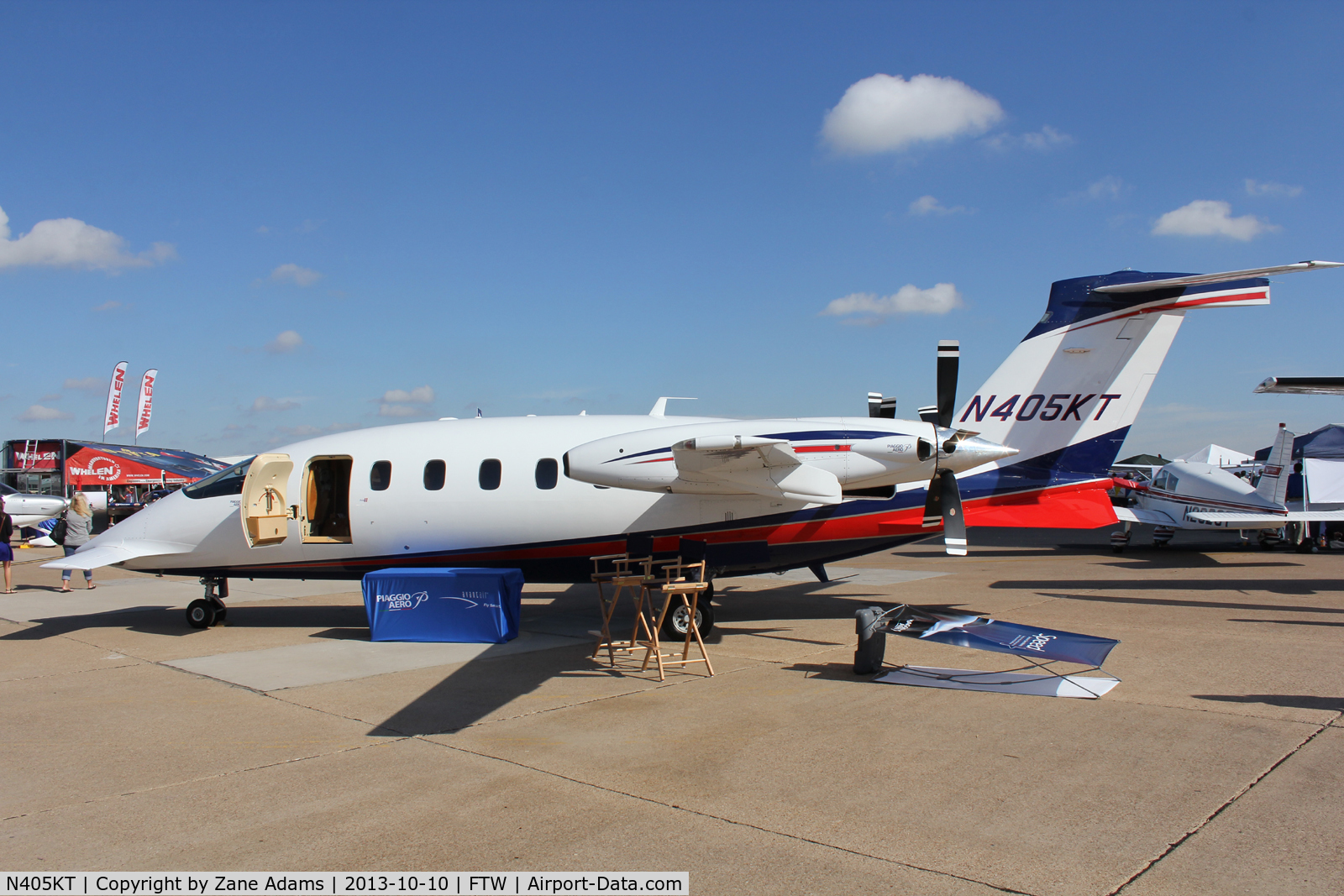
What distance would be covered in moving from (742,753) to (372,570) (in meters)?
7.73

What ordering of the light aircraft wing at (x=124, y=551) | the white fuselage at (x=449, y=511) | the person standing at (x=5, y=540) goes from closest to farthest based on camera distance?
the white fuselage at (x=449, y=511), the light aircraft wing at (x=124, y=551), the person standing at (x=5, y=540)

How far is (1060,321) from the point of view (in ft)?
40.6

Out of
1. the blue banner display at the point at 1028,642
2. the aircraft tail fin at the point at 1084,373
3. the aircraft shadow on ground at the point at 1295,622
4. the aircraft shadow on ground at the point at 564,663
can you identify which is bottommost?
the aircraft shadow on ground at the point at 564,663

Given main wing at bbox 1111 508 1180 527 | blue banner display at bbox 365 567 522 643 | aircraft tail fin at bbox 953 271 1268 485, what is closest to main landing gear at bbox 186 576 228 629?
blue banner display at bbox 365 567 522 643

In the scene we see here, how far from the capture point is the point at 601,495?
1156 centimetres

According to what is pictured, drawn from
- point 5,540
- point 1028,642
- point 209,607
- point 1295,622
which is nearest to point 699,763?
point 1028,642

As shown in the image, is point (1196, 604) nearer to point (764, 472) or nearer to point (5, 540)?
point (764, 472)

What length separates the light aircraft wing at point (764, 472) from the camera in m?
9.43

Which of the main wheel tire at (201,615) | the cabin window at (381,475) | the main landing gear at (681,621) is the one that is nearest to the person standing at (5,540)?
the main wheel tire at (201,615)

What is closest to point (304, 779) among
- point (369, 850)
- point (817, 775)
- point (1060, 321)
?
point (369, 850)

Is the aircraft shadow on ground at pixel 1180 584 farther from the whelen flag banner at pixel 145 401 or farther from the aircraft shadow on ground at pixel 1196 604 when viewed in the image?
the whelen flag banner at pixel 145 401

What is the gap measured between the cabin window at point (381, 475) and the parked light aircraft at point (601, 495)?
0.07ft

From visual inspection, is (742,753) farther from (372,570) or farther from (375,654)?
(372,570)

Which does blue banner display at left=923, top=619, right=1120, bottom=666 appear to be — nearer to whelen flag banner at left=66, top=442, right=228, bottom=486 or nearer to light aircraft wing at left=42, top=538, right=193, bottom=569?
light aircraft wing at left=42, top=538, right=193, bottom=569
